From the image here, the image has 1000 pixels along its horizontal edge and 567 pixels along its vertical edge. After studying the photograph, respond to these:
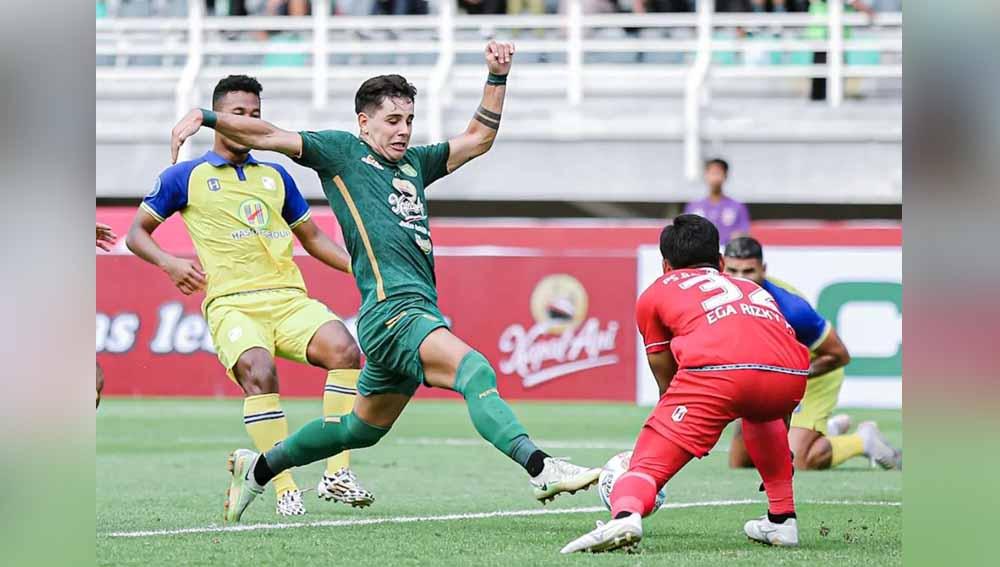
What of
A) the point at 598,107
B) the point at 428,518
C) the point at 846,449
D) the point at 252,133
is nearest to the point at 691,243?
the point at 252,133

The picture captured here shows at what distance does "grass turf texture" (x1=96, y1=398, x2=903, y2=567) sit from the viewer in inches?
217

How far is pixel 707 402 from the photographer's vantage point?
18.0ft

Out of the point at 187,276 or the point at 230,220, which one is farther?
the point at 230,220

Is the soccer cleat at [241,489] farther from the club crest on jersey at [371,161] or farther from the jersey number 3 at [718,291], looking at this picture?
the jersey number 3 at [718,291]

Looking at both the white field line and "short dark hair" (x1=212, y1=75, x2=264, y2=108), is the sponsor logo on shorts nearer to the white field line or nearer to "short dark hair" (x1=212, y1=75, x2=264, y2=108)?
the white field line

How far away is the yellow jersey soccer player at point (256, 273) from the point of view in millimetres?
7223

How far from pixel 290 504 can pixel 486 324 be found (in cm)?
853

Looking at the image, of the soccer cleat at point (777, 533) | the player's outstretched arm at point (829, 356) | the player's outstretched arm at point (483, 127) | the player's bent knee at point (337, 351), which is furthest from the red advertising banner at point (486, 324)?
the soccer cleat at point (777, 533)

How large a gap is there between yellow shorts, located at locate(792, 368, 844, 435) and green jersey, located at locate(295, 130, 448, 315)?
4305 millimetres

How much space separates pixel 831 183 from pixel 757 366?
15394 millimetres

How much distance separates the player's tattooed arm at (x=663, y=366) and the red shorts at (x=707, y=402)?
0.77 ft

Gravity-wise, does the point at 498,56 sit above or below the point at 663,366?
above

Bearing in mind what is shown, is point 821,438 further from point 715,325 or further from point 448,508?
point 715,325

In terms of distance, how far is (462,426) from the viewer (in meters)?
13.1
